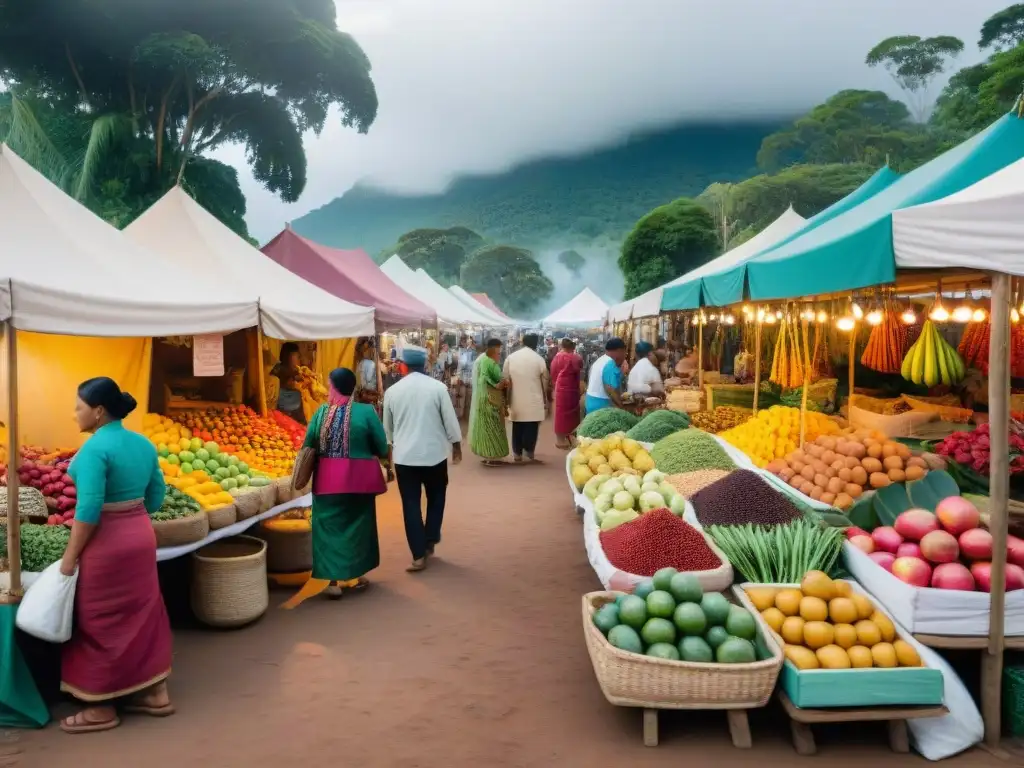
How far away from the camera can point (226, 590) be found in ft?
15.9

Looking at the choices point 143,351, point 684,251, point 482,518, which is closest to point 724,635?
point 482,518

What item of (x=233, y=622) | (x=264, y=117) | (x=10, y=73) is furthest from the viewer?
(x=264, y=117)

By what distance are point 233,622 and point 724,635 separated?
121 inches

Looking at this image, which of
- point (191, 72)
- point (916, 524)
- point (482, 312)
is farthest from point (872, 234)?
point (482, 312)

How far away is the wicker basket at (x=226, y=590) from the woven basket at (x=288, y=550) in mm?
817

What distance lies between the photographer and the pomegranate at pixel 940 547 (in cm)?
363

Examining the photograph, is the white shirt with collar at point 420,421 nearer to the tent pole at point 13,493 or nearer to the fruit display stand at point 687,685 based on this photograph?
the tent pole at point 13,493

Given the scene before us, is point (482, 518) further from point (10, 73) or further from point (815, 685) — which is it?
point (10, 73)

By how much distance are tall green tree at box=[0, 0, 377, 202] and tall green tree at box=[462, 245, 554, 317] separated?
51811mm

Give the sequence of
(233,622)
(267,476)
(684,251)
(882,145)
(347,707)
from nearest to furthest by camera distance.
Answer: (347,707), (233,622), (267,476), (684,251), (882,145)

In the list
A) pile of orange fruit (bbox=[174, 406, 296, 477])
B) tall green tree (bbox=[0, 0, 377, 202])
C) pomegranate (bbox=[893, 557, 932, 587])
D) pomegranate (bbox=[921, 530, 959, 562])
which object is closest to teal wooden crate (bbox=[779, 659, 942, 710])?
pomegranate (bbox=[893, 557, 932, 587])

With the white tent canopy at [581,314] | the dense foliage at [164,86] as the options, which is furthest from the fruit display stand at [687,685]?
the white tent canopy at [581,314]

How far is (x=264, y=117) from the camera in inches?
949

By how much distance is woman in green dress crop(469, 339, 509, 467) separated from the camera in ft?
35.2
